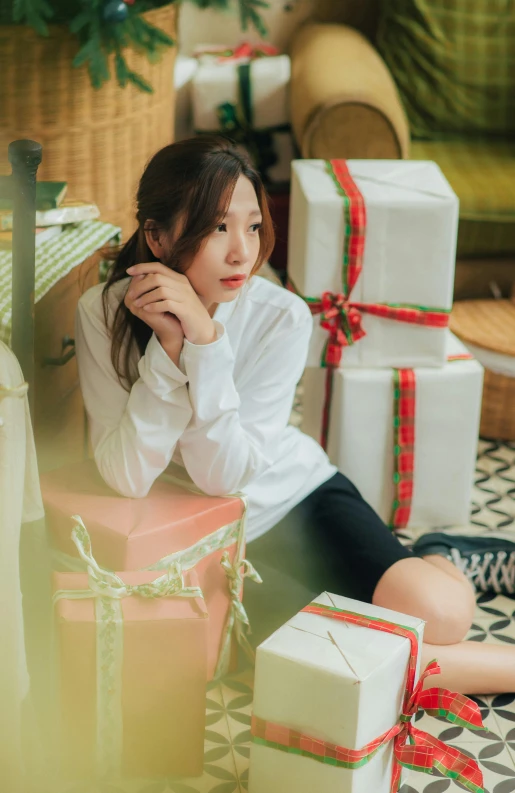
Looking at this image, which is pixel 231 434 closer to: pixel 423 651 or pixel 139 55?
pixel 423 651

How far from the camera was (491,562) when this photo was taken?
1679 millimetres

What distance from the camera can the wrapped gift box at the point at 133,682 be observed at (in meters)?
1.16

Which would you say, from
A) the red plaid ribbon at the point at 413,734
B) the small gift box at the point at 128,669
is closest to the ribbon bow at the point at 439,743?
the red plaid ribbon at the point at 413,734

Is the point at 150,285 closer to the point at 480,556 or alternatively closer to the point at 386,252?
the point at 386,252

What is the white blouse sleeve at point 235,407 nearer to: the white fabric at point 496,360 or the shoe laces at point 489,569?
the shoe laces at point 489,569

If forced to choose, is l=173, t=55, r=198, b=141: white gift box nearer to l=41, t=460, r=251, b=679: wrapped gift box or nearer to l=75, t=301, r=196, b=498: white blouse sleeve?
l=75, t=301, r=196, b=498: white blouse sleeve

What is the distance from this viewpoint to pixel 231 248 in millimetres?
1268

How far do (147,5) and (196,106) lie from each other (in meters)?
0.87

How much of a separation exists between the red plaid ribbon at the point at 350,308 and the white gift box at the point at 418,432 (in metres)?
0.06

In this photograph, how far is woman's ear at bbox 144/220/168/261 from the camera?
128 cm

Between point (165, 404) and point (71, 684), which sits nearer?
point (71, 684)

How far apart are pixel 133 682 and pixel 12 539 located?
0.25m

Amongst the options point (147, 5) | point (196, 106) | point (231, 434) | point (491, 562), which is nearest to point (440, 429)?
point (491, 562)

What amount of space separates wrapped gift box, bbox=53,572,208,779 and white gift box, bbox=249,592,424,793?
90mm
